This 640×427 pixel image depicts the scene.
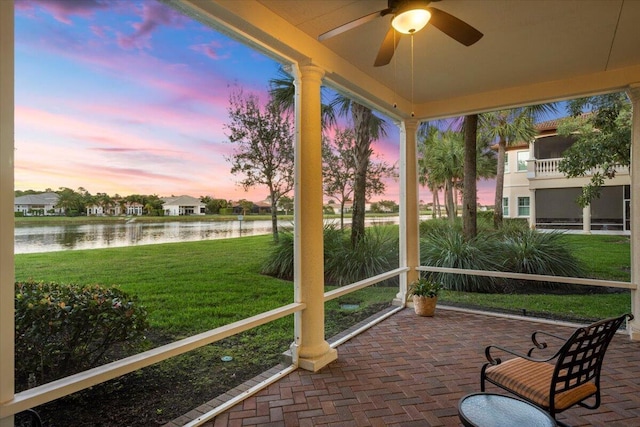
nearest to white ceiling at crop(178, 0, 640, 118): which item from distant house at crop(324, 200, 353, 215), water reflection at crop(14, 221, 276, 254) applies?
water reflection at crop(14, 221, 276, 254)

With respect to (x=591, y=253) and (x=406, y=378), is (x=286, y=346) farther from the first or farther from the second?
(x=591, y=253)

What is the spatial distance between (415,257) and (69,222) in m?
4.45

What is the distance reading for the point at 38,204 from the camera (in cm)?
212

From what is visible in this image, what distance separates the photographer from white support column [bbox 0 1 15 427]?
1.51 m

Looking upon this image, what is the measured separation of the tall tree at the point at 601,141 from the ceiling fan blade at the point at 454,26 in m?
4.42

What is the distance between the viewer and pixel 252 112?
14.6 feet

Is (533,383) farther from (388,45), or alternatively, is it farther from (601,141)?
(601,141)

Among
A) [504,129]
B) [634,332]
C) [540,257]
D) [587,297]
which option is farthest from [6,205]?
[504,129]

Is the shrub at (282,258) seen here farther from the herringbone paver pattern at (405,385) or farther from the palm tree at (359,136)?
the herringbone paver pattern at (405,385)

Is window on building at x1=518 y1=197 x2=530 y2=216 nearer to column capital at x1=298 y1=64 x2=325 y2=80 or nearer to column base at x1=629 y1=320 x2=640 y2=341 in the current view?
column base at x1=629 y1=320 x2=640 y2=341

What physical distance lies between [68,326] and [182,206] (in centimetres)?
135

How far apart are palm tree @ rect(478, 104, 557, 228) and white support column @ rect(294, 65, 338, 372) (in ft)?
17.9

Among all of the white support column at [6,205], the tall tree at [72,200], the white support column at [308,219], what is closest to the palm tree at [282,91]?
the white support column at [308,219]

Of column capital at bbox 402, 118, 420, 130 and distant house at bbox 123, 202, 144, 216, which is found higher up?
column capital at bbox 402, 118, 420, 130
